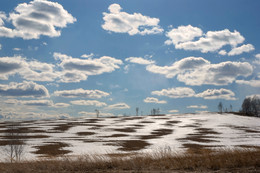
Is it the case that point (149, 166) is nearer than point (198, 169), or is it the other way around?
point (198, 169)

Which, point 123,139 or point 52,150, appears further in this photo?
point 123,139

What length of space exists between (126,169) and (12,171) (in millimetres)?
4910

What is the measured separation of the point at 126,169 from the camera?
1040 cm

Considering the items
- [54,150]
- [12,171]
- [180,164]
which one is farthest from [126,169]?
[54,150]

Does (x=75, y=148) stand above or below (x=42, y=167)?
below

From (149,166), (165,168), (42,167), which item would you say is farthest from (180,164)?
(42,167)

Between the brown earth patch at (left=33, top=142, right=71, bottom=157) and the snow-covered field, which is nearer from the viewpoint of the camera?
the brown earth patch at (left=33, top=142, right=71, bottom=157)

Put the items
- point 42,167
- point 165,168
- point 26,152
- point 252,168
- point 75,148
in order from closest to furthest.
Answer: point 252,168 → point 165,168 → point 42,167 → point 26,152 → point 75,148

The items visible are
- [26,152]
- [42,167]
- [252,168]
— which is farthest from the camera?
[26,152]

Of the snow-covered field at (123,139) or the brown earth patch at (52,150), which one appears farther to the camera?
the snow-covered field at (123,139)

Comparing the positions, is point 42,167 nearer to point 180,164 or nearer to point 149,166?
point 149,166

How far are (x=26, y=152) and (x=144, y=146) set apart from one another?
23586mm

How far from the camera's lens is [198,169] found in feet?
32.2

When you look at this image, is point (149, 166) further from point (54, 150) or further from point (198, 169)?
point (54, 150)
